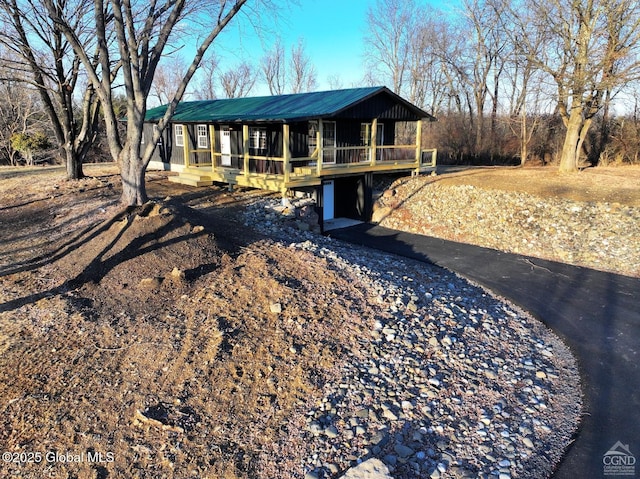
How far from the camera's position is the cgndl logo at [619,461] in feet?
15.7

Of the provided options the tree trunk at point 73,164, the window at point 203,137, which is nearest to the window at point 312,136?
the window at point 203,137

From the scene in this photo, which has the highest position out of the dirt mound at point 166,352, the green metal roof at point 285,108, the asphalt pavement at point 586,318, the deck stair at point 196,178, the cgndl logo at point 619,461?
the green metal roof at point 285,108

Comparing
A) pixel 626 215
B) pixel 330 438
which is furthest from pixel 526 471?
pixel 626 215

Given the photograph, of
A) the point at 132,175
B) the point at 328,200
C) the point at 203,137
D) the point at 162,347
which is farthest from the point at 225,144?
the point at 162,347

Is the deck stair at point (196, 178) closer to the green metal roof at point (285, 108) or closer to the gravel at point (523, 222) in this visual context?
the green metal roof at point (285, 108)

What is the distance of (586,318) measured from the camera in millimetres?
8883

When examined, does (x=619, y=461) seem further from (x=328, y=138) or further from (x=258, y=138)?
(x=258, y=138)

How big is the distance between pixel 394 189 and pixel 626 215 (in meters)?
8.70

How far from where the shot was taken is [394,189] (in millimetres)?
19250

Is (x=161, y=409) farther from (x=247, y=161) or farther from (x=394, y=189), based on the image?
(x=394, y=189)

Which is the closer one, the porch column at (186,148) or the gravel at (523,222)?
the gravel at (523,222)

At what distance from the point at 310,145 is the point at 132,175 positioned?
900 centimetres

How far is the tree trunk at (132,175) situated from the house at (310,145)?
5595 millimetres

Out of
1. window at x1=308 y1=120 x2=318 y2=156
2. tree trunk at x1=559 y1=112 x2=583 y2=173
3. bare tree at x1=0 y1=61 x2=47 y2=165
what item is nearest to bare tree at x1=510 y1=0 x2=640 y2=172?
tree trunk at x1=559 y1=112 x2=583 y2=173
